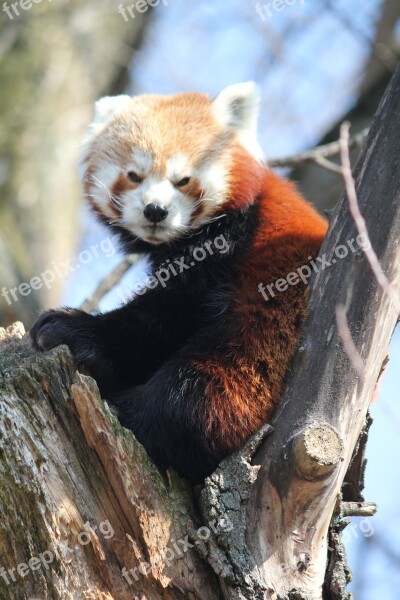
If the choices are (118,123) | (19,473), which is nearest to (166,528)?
A: (19,473)

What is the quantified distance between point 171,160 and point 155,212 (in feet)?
1.20

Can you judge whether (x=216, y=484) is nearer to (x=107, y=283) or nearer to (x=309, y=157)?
(x=107, y=283)

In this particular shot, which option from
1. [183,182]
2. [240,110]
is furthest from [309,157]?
[183,182]

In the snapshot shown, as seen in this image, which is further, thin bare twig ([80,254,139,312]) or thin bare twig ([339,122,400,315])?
thin bare twig ([80,254,139,312])

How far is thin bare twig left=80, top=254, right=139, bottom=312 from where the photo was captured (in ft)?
18.2

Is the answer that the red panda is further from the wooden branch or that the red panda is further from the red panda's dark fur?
the wooden branch

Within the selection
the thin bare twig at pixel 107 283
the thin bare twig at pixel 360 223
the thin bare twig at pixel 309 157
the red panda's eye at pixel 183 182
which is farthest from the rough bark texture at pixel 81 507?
the thin bare twig at pixel 309 157

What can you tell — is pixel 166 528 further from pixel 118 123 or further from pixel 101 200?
pixel 118 123

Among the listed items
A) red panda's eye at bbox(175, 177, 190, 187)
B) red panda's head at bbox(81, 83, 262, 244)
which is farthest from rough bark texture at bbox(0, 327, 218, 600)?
red panda's eye at bbox(175, 177, 190, 187)

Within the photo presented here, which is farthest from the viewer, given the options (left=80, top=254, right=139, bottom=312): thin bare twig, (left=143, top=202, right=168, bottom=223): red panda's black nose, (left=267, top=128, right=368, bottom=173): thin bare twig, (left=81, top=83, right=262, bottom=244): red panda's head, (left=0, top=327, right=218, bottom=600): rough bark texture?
(left=267, top=128, right=368, bottom=173): thin bare twig

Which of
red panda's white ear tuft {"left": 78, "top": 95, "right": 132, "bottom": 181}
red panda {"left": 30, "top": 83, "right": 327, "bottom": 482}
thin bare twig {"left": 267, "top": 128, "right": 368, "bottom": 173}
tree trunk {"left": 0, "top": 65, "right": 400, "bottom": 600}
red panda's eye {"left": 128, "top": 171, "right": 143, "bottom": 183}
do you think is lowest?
tree trunk {"left": 0, "top": 65, "right": 400, "bottom": 600}

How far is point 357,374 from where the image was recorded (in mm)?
3334

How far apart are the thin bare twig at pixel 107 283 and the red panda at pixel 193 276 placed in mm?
760

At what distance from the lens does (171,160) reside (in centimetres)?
454
